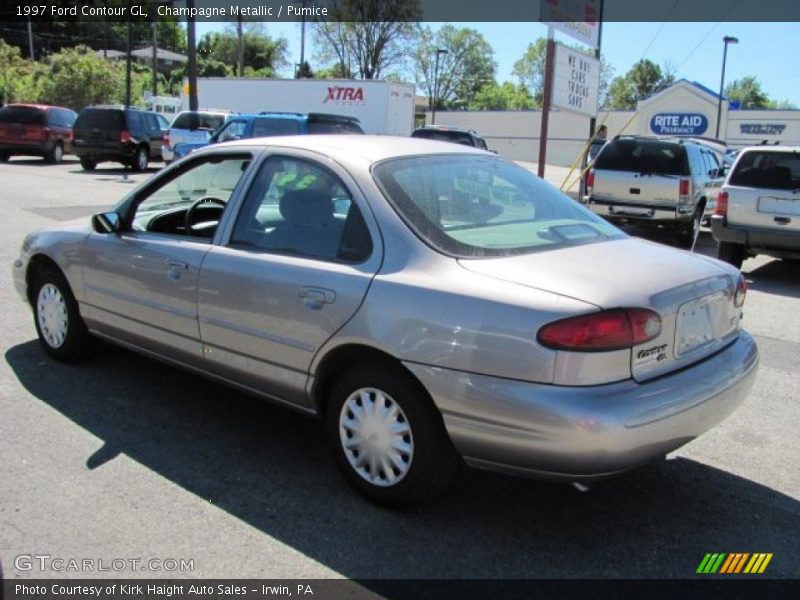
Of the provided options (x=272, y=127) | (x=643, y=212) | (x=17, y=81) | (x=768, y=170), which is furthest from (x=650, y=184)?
(x=17, y=81)

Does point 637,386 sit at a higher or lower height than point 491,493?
higher

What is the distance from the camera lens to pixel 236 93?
1238 inches

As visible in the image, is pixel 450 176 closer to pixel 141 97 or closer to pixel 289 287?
pixel 289 287

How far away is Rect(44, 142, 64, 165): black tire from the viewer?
924 inches

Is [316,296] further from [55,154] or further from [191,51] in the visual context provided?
[55,154]

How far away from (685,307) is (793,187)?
7.11 meters

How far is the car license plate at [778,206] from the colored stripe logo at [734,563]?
7062 millimetres

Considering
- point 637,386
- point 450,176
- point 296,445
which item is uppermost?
point 450,176

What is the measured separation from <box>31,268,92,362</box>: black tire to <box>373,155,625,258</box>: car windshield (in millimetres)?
2596

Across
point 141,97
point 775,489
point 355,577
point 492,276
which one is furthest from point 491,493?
point 141,97

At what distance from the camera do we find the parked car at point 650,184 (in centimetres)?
1182

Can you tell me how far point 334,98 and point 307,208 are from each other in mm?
26495

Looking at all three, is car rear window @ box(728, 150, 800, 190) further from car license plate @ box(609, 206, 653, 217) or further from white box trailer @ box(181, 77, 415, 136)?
white box trailer @ box(181, 77, 415, 136)

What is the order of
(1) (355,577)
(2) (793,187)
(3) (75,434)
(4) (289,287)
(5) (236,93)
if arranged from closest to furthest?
(1) (355,577), (4) (289,287), (3) (75,434), (2) (793,187), (5) (236,93)
